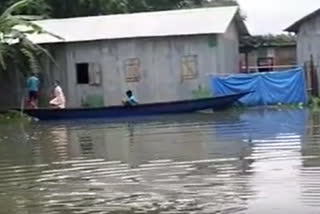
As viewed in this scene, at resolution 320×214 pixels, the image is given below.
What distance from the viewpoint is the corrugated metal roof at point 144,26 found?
3011cm

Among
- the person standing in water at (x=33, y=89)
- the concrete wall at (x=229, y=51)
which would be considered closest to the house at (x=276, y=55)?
the concrete wall at (x=229, y=51)

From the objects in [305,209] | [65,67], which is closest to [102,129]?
[65,67]

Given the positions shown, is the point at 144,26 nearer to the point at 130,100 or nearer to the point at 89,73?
the point at 89,73

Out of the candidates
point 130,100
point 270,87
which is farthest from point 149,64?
point 270,87

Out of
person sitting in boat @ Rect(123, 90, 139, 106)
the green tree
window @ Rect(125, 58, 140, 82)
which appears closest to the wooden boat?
person sitting in boat @ Rect(123, 90, 139, 106)

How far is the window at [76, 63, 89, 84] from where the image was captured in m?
31.7

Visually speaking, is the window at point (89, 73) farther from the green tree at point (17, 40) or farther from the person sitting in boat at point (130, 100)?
the person sitting in boat at point (130, 100)

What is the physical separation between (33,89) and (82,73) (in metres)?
2.15

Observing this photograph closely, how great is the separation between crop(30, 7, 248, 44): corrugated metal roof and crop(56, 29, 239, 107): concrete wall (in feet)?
1.04

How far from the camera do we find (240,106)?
2856 cm

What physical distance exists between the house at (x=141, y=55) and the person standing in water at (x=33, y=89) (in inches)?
40.1

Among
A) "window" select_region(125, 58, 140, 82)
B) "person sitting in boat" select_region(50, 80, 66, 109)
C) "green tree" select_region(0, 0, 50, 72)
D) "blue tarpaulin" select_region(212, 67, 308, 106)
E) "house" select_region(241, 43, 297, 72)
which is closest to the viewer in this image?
"green tree" select_region(0, 0, 50, 72)

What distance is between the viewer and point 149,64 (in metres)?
30.6

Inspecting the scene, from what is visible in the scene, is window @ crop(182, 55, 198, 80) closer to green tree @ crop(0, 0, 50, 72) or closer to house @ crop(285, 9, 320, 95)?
house @ crop(285, 9, 320, 95)
